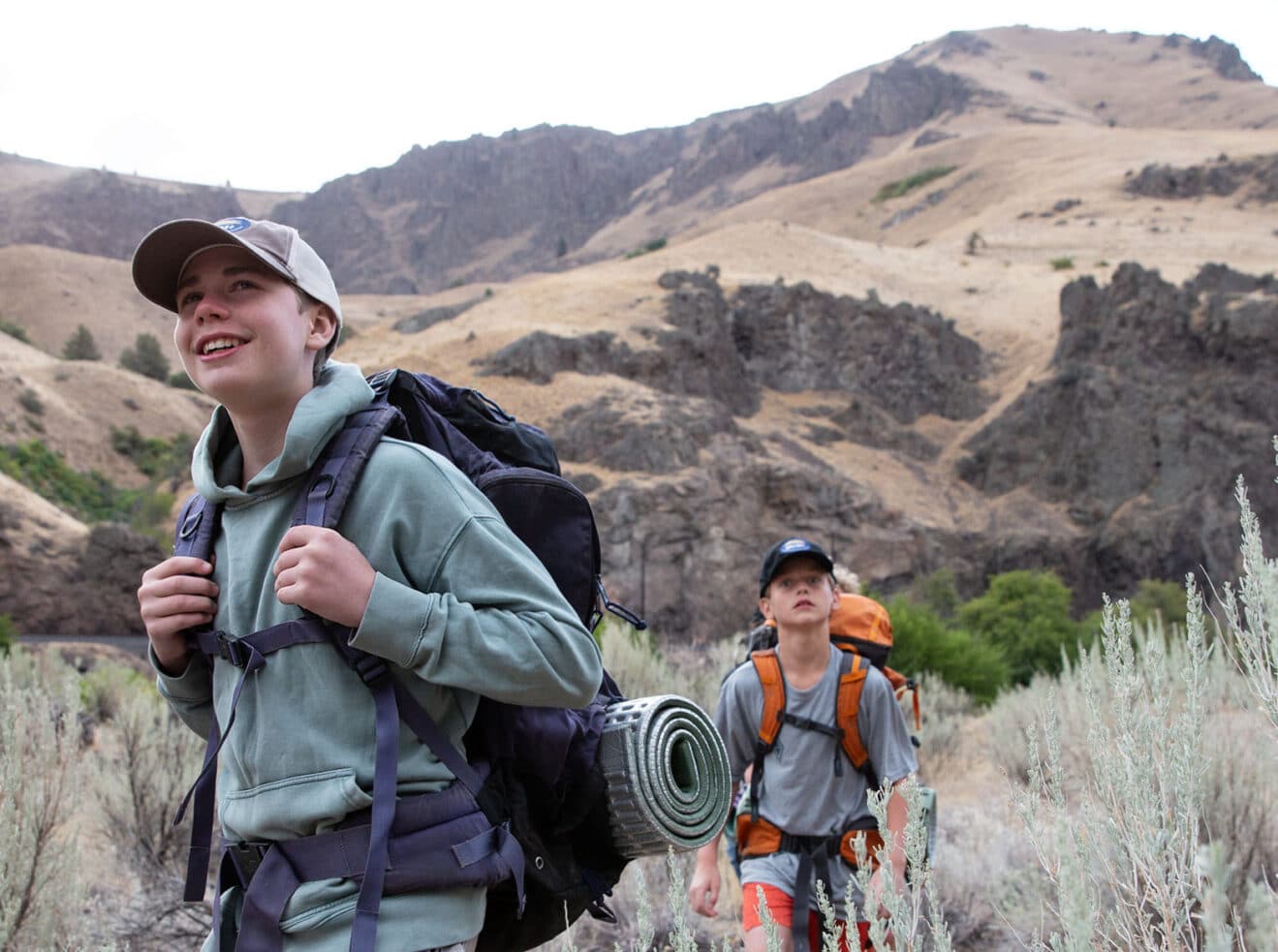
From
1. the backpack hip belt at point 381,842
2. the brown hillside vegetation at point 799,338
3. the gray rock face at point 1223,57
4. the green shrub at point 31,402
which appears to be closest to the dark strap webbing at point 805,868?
the backpack hip belt at point 381,842

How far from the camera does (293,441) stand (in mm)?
1838

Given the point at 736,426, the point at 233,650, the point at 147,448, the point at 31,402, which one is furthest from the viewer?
the point at 147,448

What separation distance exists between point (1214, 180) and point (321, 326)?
72.6 m

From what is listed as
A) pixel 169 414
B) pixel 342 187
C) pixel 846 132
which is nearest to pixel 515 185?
pixel 342 187

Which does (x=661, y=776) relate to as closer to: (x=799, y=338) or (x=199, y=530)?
(x=199, y=530)

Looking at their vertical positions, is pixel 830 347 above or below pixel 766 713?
below

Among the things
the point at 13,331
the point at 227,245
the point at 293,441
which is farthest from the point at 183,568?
the point at 13,331

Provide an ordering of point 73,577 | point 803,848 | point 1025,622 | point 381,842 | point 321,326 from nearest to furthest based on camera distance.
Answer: point 381,842
point 321,326
point 803,848
point 73,577
point 1025,622

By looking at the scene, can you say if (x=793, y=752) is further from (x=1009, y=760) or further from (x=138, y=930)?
(x=1009, y=760)

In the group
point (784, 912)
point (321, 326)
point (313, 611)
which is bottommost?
point (784, 912)

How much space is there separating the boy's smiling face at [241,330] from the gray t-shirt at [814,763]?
87.2 inches

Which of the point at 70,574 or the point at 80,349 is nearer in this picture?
the point at 70,574

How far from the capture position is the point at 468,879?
5.66 feet

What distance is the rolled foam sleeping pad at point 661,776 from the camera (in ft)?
6.49
